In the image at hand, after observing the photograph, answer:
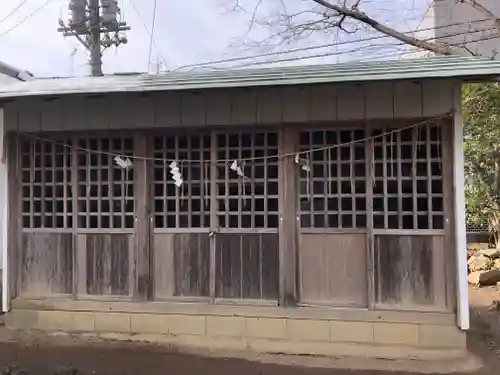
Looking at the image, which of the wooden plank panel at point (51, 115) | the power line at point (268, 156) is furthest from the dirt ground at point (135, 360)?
the wooden plank panel at point (51, 115)

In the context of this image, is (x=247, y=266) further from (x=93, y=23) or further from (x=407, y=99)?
(x=93, y=23)

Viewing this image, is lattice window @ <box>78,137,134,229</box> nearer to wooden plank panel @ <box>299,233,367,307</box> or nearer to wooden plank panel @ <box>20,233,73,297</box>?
wooden plank panel @ <box>20,233,73,297</box>

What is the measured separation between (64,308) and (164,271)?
131 cm

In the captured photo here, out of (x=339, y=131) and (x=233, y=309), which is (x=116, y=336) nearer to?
(x=233, y=309)

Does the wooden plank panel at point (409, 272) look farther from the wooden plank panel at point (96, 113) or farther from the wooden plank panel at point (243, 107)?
the wooden plank panel at point (96, 113)

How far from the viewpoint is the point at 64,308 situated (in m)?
6.04

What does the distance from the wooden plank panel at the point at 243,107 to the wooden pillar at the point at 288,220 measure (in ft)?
1.26

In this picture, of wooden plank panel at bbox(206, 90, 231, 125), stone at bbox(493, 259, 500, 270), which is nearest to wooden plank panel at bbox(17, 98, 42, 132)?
wooden plank panel at bbox(206, 90, 231, 125)

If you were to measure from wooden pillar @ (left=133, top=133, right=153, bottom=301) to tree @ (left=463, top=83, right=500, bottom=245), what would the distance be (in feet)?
20.7

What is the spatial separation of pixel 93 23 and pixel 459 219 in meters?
13.4

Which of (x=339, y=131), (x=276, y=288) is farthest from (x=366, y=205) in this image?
(x=276, y=288)

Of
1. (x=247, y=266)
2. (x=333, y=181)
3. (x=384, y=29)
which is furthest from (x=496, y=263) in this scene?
(x=247, y=266)

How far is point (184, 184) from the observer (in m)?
5.89

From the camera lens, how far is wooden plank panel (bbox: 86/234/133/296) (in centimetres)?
597
